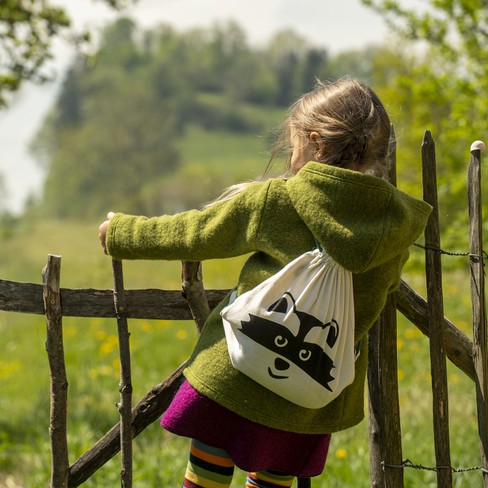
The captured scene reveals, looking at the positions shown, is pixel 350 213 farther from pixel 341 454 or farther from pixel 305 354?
pixel 341 454

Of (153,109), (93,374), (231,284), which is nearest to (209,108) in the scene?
(153,109)

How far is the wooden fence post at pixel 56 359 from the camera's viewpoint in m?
2.88

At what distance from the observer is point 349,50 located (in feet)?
337

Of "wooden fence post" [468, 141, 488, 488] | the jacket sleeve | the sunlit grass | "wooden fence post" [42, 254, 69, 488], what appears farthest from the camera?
the sunlit grass

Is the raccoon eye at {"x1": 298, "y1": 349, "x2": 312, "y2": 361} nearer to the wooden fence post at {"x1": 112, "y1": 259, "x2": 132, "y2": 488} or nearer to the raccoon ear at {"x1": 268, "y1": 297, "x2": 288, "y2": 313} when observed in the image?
the raccoon ear at {"x1": 268, "y1": 297, "x2": 288, "y2": 313}

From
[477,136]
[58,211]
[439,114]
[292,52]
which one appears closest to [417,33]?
[477,136]

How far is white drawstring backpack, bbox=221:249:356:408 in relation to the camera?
2.39 m

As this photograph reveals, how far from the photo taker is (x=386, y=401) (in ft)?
10.1

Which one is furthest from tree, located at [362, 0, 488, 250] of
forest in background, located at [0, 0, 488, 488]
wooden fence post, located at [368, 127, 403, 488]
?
wooden fence post, located at [368, 127, 403, 488]

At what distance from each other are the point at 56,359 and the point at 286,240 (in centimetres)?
97

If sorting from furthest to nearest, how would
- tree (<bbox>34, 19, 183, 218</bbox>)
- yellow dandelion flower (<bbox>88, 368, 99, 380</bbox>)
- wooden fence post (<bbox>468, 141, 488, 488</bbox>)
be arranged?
1. tree (<bbox>34, 19, 183, 218</bbox>)
2. yellow dandelion flower (<bbox>88, 368, 99, 380</bbox>)
3. wooden fence post (<bbox>468, 141, 488, 488</bbox>)

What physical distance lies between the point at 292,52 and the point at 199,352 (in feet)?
388

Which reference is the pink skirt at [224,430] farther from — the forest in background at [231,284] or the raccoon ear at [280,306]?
the forest in background at [231,284]

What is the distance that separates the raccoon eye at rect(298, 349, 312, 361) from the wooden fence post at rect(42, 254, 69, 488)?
93 cm
